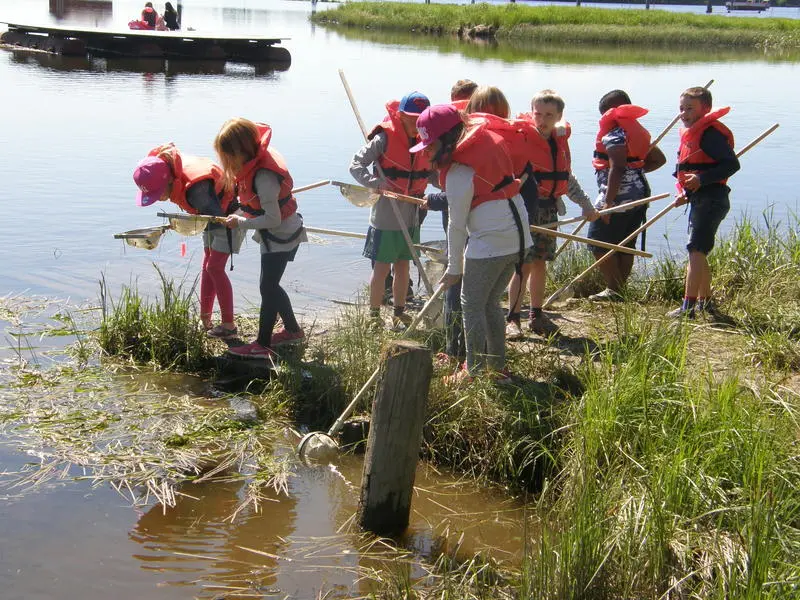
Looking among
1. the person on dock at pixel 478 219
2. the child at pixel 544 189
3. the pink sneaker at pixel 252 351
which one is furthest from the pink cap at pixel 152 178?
the child at pixel 544 189

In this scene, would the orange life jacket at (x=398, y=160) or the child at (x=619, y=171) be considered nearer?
the orange life jacket at (x=398, y=160)

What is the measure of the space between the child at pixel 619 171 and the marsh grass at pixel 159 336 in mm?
2950

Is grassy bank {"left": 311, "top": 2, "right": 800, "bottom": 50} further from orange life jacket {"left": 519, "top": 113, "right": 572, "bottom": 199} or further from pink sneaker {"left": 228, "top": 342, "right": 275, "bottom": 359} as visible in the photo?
pink sneaker {"left": 228, "top": 342, "right": 275, "bottom": 359}

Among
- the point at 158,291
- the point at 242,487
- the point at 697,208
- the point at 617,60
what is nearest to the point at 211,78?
the point at 617,60

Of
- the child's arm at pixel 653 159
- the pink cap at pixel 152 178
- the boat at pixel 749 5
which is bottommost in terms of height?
the pink cap at pixel 152 178

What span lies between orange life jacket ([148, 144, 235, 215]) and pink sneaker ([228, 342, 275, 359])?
0.83m

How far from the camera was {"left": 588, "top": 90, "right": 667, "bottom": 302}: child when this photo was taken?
6.66 meters

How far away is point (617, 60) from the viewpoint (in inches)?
1169

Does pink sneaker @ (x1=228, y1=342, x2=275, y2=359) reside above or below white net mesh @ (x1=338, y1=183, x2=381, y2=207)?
below

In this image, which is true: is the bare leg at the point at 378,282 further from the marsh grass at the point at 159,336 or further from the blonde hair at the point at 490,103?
the blonde hair at the point at 490,103

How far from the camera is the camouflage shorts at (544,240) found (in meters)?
6.22

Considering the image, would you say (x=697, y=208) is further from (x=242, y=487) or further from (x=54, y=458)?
(x=54, y=458)

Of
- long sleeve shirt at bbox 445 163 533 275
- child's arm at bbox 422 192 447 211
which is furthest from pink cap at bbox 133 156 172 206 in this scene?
long sleeve shirt at bbox 445 163 533 275

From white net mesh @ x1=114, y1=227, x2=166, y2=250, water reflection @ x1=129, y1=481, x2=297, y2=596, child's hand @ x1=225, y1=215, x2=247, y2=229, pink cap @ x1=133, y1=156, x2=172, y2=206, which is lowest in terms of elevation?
water reflection @ x1=129, y1=481, x2=297, y2=596
